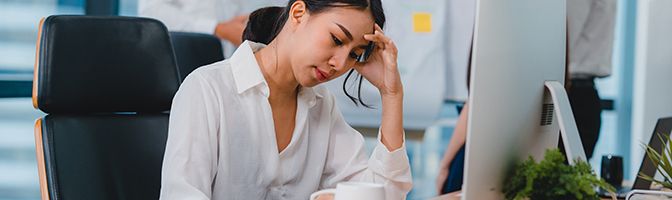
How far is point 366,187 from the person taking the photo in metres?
1.19

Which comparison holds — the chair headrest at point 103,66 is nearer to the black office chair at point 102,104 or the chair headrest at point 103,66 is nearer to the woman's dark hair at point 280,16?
the black office chair at point 102,104

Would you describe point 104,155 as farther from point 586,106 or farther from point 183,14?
point 586,106

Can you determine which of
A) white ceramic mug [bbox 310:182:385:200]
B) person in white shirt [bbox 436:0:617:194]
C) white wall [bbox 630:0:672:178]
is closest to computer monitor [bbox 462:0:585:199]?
white ceramic mug [bbox 310:182:385:200]

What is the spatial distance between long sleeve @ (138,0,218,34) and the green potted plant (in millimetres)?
2050

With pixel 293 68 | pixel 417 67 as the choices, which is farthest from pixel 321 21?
pixel 417 67

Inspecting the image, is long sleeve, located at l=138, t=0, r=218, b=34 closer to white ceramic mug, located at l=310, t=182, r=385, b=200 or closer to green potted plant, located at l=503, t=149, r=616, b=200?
green potted plant, located at l=503, t=149, r=616, b=200

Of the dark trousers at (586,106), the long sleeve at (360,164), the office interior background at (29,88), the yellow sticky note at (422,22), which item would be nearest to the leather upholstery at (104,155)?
the long sleeve at (360,164)

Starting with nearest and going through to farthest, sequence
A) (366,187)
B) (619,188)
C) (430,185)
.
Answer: (366,187), (619,188), (430,185)

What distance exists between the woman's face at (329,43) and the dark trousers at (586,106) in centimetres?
206

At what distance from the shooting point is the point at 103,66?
1844 mm

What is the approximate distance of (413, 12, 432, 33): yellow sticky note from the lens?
4.16m

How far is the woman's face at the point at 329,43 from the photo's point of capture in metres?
1.63

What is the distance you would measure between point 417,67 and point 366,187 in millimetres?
2966

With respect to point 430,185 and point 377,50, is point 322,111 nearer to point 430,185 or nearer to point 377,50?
point 377,50
